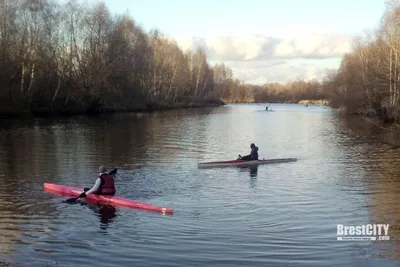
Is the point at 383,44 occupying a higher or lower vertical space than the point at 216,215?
higher

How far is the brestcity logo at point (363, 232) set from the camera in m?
12.7

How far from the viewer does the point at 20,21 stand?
58625 millimetres

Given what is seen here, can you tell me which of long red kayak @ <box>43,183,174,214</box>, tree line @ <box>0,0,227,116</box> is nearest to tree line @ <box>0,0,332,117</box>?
tree line @ <box>0,0,227,116</box>

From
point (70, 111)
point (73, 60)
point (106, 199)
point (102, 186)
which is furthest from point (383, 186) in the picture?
point (73, 60)

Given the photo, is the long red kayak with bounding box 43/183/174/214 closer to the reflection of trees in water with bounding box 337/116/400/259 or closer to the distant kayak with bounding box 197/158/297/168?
the reflection of trees in water with bounding box 337/116/400/259

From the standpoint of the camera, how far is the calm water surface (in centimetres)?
1114

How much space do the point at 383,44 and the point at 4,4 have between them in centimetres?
4613

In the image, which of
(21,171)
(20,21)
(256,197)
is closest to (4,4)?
(20,21)

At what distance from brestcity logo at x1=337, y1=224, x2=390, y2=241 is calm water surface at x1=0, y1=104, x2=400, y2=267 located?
278 mm

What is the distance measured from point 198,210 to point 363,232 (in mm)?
5353

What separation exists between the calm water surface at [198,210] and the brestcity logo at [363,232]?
0.28 metres

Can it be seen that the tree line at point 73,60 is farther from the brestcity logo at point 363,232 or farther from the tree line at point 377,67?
the brestcity logo at point 363,232

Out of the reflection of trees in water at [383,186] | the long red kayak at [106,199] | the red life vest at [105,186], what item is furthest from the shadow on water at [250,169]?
the long red kayak at [106,199]

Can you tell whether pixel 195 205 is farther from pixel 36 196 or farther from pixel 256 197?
pixel 36 196
